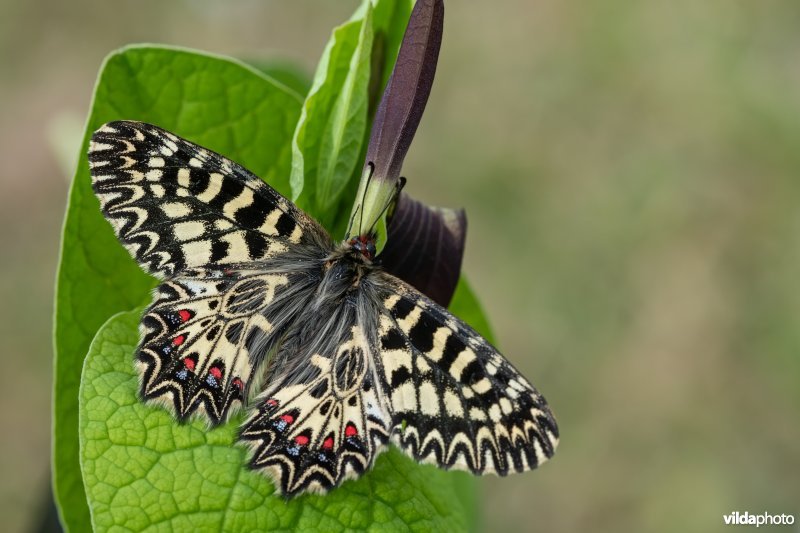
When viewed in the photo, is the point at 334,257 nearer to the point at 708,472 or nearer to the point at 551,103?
the point at 708,472

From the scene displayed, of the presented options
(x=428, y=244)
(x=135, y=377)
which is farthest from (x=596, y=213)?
(x=135, y=377)

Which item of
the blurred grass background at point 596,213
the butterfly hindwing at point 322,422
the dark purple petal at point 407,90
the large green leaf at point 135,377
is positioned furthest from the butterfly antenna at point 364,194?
the blurred grass background at point 596,213

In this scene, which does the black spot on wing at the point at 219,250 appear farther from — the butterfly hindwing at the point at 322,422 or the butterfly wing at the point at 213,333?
the butterfly hindwing at the point at 322,422

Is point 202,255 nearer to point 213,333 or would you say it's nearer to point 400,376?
point 213,333

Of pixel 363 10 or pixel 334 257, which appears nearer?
pixel 363 10

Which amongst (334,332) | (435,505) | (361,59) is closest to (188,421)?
(334,332)

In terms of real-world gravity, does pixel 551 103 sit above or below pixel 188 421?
above

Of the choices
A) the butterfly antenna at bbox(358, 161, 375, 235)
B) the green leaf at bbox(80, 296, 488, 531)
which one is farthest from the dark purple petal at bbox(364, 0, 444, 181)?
the green leaf at bbox(80, 296, 488, 531)
